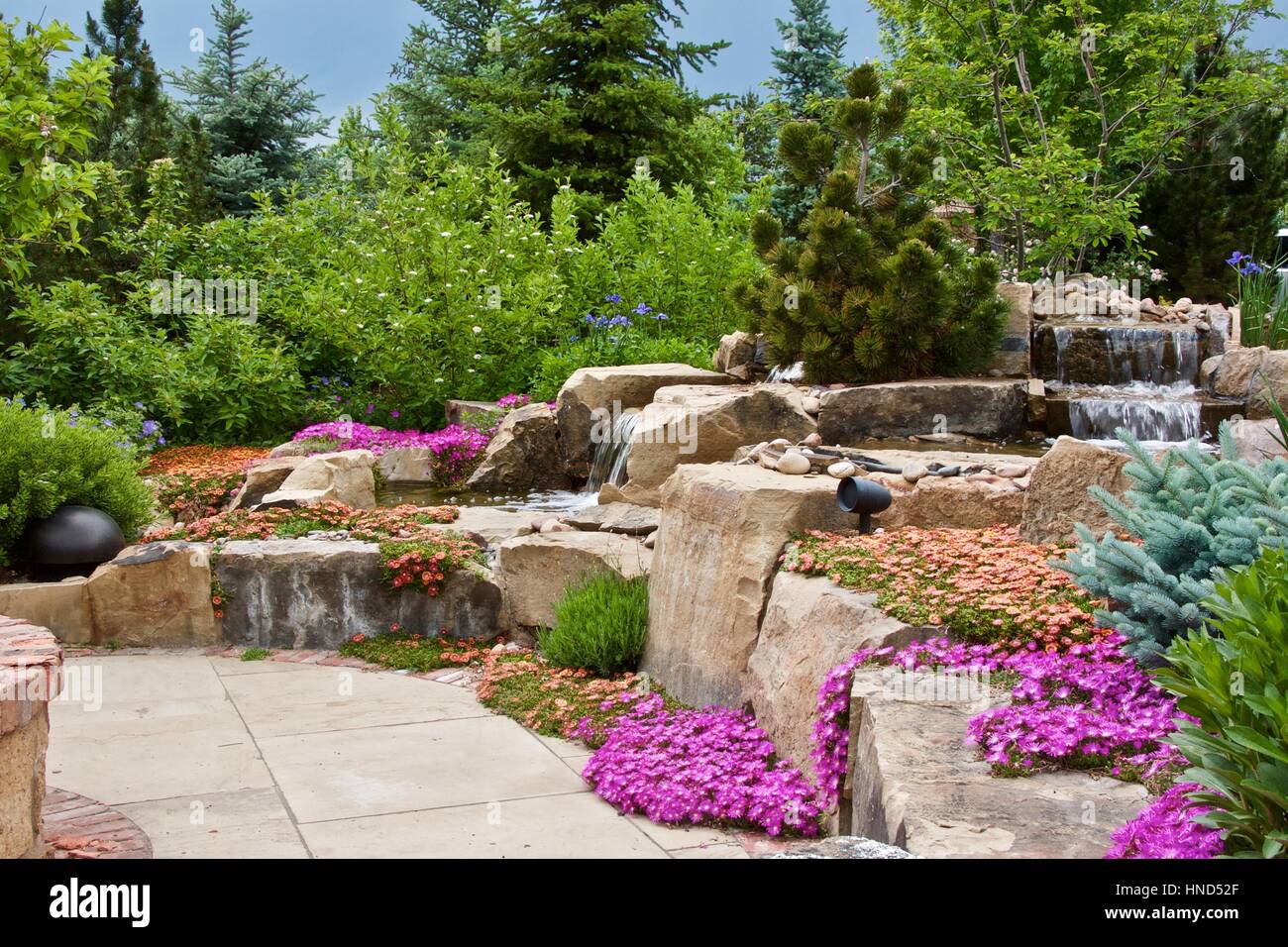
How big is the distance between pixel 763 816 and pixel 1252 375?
6.86 meters

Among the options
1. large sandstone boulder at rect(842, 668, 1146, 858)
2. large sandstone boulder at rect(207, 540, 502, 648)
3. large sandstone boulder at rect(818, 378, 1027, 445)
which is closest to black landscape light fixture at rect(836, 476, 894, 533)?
large sandstone boulder at rect(842, 668, 1146, 858)

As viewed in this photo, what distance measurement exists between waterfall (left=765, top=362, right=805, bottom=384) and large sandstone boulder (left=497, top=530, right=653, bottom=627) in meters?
3.68

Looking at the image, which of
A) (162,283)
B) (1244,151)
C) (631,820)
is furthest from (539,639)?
(1244,151)

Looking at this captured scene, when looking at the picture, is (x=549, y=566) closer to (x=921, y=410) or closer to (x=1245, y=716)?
(x=921, y=410)

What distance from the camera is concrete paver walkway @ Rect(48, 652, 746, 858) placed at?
4.00 m

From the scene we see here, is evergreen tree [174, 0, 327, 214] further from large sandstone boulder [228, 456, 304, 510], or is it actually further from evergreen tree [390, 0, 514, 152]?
large sandstone boulder [228, 456, 304, 510]

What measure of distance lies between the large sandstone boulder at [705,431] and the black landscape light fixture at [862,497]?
2.83m

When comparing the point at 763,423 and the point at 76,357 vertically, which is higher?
the point at 76,357

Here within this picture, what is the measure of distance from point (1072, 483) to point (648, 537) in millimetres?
2830

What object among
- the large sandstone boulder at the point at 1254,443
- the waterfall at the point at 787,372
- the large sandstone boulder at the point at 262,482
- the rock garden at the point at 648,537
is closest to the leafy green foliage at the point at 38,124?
the rock garden at the point at 648,537

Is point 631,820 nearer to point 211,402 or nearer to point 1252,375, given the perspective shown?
point 1252,375

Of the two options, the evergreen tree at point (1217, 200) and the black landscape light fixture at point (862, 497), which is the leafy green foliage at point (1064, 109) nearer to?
the evergreen tree at point (1217, 200)

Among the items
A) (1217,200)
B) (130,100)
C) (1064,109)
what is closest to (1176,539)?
(1064,109)
